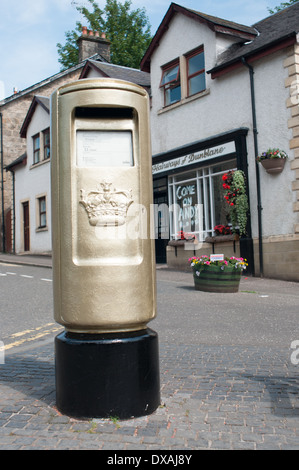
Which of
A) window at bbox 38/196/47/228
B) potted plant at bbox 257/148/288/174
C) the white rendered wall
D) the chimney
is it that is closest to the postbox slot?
potted plant at bbox 257/148/288/174

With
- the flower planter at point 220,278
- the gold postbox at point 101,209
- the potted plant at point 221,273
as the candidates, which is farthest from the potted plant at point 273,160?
the gold postbox at point 101,209

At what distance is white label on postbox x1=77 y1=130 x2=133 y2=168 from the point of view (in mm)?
3412

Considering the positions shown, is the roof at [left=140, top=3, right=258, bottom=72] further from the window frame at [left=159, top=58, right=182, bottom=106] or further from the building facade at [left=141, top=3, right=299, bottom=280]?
the window frame at [left=159, top=58, right=182, bottom=106]

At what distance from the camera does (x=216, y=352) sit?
17.2 ft

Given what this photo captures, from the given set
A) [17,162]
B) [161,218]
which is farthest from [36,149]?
[161,218]

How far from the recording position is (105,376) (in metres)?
3.23

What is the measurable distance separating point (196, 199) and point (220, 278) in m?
5.98

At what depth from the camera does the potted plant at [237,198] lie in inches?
529

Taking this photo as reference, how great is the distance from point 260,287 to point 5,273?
742 centimetres

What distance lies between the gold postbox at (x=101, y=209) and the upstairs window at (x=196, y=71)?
42.0ft

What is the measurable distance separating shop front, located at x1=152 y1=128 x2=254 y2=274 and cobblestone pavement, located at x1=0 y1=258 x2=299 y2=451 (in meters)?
8.41

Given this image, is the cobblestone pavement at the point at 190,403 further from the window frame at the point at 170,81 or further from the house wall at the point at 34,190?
the house wall at the point at 34,190

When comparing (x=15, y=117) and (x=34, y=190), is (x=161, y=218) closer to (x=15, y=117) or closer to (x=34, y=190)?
(x=34, y=190)

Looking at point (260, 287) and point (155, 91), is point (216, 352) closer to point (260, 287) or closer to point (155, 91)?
point (260, 287)
